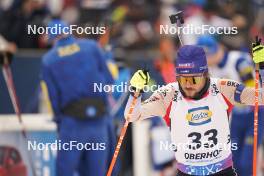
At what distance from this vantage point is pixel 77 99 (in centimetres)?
949

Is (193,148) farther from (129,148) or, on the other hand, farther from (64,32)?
(129,148)

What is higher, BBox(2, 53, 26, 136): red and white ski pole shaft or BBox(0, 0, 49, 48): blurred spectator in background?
BBox(0, 0, 49, 48): blurred spectator in background

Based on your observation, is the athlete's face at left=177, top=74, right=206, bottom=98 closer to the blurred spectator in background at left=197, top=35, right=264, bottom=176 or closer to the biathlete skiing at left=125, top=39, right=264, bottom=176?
the biathlete skiing at left=125, top=39, right=264, bottom=176

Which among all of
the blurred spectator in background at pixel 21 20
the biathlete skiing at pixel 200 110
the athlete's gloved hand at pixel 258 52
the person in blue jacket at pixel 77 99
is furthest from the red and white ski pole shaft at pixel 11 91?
the athlete's gloved hand at pixel 258 52

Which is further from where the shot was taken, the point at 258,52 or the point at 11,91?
the point at 11,91

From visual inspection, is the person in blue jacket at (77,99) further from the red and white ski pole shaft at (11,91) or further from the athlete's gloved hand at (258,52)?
the athlete's gloved hand at (258,52)

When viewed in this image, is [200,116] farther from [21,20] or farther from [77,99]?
[21,20]

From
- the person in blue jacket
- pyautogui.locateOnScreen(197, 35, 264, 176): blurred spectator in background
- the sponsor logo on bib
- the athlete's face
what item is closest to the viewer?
the athlete's face

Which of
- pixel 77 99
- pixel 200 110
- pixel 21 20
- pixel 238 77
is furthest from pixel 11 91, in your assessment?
pixel 200 110

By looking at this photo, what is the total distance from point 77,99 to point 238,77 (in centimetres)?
176

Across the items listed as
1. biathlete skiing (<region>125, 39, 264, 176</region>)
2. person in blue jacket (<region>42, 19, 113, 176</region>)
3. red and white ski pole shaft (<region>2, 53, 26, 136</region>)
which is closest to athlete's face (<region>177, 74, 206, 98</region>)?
biathlete skiing (<region>125, 39, 264, 176</region>)

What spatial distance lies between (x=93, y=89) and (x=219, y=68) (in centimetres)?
167

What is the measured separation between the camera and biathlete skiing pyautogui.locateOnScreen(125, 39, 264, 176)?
7.59m

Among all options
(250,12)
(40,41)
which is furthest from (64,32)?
(250,12)
